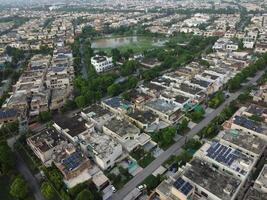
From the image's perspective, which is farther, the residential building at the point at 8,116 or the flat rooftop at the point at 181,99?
the flat rooftop at the point at 181,99

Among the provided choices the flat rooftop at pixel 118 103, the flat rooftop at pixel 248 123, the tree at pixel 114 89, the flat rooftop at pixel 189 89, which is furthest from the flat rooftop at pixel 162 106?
the flat rooftop at pixel 248 123

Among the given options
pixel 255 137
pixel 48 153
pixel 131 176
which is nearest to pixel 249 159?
pixel 255 137

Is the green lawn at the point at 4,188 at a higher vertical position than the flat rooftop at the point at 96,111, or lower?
lower

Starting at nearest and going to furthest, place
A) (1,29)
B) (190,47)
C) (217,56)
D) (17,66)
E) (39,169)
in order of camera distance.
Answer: (39,169)
(217,56)
(17,66)
(190,47)
(1,29)

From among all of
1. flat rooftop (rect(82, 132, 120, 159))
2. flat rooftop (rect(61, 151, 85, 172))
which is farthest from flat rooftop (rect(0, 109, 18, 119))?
flat rooftop (rect(61, 151, 85, 172))

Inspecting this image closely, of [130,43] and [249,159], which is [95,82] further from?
[130,43]

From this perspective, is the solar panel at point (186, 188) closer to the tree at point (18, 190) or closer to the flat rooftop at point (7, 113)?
the tree at point (18, 190)
